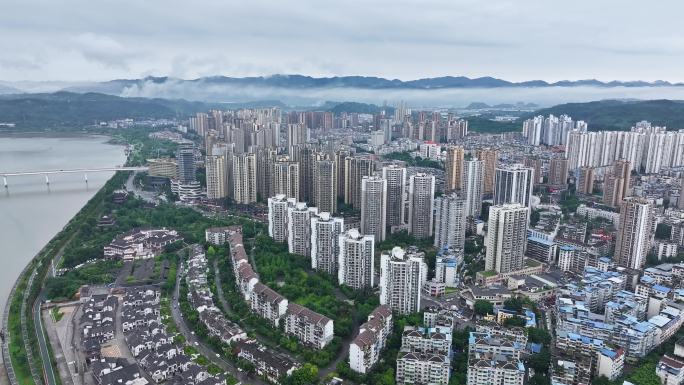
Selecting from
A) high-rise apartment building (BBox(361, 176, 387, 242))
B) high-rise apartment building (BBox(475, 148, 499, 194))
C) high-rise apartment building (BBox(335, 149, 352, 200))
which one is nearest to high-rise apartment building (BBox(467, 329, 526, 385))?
high-rise apartment building (BBox(361, 176, 387, 242))

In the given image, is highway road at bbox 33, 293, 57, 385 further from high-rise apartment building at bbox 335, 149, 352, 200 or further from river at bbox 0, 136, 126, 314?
high-rise apartment building at bbox 335, 149, 352, 200

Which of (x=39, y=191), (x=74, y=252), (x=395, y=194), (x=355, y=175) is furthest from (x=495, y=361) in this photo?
(x=39, y=191)

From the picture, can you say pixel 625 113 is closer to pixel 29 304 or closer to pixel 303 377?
pixel 303 377

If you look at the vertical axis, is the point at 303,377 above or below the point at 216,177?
below

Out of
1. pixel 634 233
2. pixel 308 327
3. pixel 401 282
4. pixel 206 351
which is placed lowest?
pixel 206 351

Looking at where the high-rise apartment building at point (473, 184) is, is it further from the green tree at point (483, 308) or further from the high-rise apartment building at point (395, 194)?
the green tree at point (483, 308)

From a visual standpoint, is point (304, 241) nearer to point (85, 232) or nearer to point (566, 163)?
point (85, 232)
